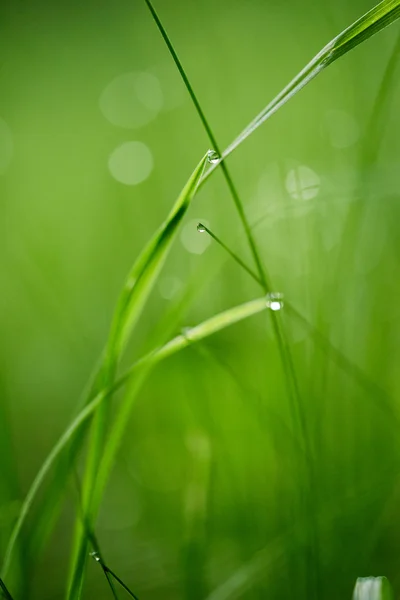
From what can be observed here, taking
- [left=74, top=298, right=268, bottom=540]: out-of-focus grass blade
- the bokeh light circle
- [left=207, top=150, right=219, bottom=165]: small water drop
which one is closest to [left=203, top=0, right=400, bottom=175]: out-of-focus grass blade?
[left=207, top=150, right=219, bottom=165]: small water drop

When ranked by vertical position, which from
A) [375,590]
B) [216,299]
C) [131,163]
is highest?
[131,163]

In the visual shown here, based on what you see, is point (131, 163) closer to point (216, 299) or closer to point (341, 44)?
point (216, 299)

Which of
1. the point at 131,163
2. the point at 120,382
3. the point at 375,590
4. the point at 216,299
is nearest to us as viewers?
the point at 375,590

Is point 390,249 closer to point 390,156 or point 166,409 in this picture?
point 390,156

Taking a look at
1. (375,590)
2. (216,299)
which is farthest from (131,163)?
(375,590)

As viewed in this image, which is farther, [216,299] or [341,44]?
[216,299]

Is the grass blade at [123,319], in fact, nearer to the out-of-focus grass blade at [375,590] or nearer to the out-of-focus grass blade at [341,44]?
the out-of-focus grass blade at [341,44]
